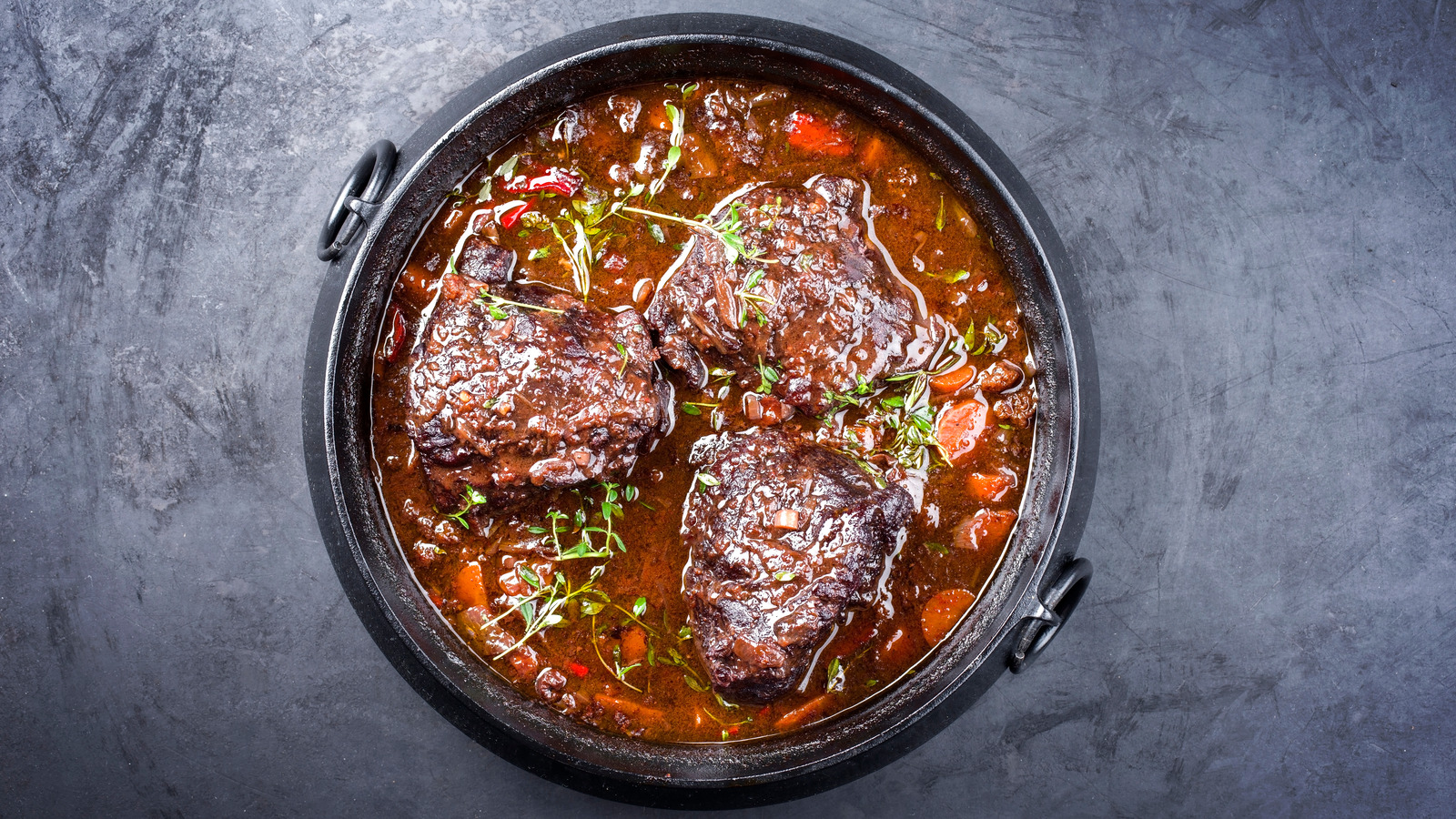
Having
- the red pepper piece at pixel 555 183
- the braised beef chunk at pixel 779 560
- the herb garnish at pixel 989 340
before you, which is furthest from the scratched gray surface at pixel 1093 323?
the braised beef chunk at pixel 779 560

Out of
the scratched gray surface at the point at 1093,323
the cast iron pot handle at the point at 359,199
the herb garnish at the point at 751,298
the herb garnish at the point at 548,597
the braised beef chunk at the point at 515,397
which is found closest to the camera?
the cast iron pot handle at the point at 359,199

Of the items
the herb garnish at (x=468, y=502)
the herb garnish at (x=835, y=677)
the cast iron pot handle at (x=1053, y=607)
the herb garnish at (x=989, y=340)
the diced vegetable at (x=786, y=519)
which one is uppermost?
the herb garnish at (x=989, y=340)

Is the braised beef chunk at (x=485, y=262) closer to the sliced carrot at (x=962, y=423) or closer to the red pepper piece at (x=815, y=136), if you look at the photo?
the red pepper piece at (x=815, y=136)

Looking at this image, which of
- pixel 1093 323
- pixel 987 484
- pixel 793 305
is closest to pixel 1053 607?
pixel 987 484

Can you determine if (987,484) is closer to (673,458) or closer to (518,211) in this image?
(673,458)

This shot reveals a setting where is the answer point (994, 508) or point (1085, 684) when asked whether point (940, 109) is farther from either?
point (1085, 684)

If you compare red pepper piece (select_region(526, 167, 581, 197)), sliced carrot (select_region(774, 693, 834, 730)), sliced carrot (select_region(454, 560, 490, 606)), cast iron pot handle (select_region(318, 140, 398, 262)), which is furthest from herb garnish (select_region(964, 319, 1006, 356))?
cast iron pot handle (select_region(318, 140, 398, 262))

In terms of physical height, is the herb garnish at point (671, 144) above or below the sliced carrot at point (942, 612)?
above
